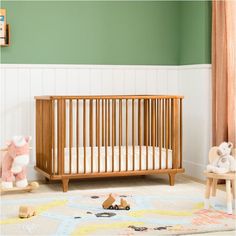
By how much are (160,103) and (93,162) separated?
794mm

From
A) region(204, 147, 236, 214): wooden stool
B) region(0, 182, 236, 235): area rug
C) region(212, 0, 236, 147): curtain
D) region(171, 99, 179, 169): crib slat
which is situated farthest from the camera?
region(171, 99, 179, 169): crib slat

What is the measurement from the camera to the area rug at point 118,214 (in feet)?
9.30

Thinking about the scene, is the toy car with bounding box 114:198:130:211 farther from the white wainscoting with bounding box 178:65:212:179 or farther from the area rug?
the white wainscoting with bounding box 178:65:212:179

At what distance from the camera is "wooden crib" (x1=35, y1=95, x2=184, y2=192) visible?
3.98 meters

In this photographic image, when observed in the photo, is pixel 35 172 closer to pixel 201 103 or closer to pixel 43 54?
pixel 43 54

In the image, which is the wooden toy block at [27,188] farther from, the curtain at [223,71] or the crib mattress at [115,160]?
the curtain at [223,71]

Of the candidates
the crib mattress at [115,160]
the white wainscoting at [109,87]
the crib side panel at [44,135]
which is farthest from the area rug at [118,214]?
the white wainscoting at [109,87]

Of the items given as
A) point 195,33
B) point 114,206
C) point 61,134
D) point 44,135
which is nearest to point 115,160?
point 61,134

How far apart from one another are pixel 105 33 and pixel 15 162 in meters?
1.54

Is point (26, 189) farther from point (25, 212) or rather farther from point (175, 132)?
point (175, 132)

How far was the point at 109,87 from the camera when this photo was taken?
4.74 metres

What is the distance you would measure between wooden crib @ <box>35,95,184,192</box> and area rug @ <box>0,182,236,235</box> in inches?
8.0

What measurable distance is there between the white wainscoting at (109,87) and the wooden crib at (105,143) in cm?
17

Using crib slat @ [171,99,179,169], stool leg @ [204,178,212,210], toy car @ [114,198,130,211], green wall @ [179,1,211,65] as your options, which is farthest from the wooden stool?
green wall @ [179,1,211,65]
